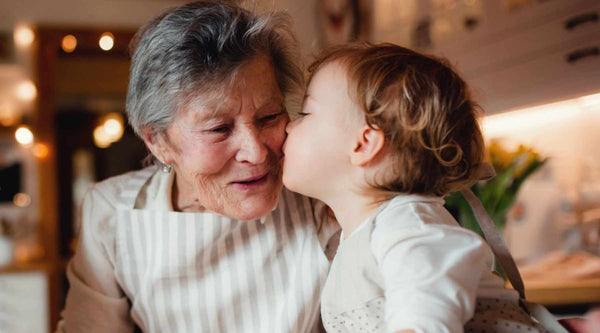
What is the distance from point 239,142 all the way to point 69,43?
138 inches

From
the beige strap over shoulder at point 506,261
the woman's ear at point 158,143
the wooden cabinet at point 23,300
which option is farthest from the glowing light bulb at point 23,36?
the beige strap over shoulder at point 506,261

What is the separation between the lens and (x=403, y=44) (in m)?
3.30

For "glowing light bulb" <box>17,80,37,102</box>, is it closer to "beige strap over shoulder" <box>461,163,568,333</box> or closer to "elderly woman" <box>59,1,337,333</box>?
"elderly woman" <box>59,1,337,333</box>

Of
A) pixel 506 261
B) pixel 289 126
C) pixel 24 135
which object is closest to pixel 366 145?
pixel 289 126

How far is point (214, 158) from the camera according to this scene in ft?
3.63

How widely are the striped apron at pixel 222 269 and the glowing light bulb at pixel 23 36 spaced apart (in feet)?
10.6

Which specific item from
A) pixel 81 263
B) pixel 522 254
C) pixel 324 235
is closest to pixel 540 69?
pixel 522 254

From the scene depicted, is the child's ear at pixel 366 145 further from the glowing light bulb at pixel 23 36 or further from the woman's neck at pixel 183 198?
the glowing light bulb at pixel 23 36

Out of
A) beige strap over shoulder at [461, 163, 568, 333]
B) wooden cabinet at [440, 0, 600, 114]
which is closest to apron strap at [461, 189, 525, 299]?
beige strap over shoulder at [461, 163, 568, 333]

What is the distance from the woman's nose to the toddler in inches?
2.5

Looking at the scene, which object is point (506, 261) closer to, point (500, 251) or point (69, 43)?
point (500, 251)

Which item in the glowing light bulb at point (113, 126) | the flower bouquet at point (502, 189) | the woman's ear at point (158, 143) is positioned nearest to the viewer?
the woman's ear at point (158, 143)

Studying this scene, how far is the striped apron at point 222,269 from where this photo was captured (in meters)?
1.23

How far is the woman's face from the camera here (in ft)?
3.57
